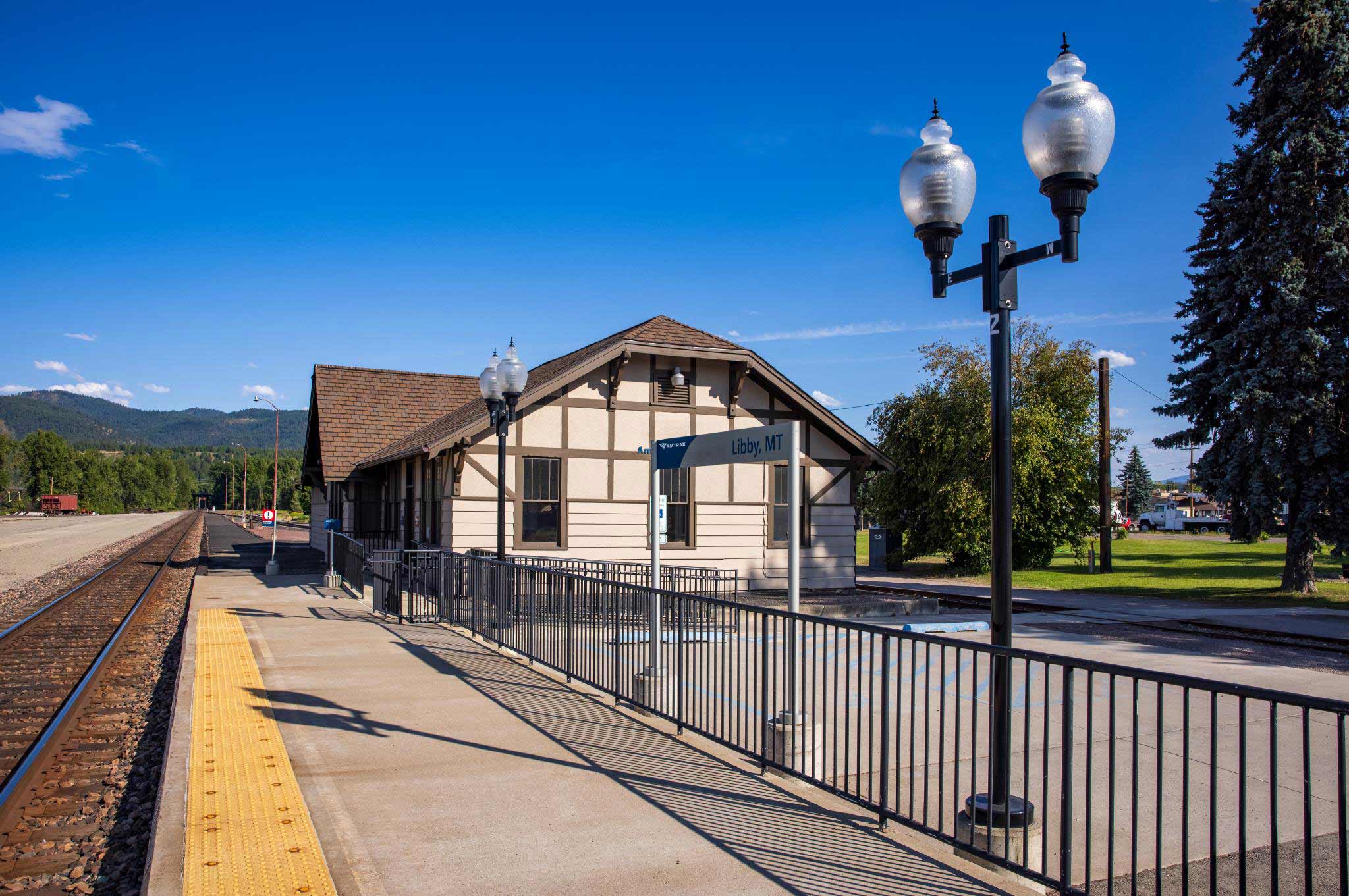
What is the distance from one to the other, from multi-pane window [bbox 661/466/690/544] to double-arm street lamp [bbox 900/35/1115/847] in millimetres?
14908

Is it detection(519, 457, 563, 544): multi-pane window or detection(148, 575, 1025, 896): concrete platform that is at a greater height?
detection(519, 457, 563, 544): multi-pane window

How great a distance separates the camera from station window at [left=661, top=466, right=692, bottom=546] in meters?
20.3

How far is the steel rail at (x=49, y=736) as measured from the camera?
6461 mm

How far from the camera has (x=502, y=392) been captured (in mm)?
13125

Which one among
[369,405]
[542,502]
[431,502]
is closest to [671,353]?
[542,502]

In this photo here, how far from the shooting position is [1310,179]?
22.4m

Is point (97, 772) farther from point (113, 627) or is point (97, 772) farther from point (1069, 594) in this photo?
point (1069, 594)

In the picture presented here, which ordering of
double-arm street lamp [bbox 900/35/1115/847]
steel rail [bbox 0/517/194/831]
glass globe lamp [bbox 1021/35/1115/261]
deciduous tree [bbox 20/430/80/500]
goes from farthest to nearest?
deciduous tree [bbox 20/430/80/500]
steel rail [bbox 0/517/194/831]
glass globe lamp [bbox 1021/35/1115/261]
double-arm street lamp [bbox 900/35/1115/847]

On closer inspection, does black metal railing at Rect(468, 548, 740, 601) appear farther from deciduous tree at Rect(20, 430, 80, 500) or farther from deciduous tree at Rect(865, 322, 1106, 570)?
deciduous tree at Rect(20, 430, 80, 500)

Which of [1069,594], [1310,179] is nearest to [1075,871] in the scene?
[1069,594]

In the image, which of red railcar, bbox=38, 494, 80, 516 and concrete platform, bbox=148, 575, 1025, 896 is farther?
red railcar, bbox=38, 494, 80, 516

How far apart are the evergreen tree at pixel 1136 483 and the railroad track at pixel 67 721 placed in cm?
9670

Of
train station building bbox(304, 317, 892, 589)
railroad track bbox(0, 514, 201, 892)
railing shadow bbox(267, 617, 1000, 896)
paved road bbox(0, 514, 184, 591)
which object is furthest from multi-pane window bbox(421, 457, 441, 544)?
paved road bbox(0, 514, 184, 591)

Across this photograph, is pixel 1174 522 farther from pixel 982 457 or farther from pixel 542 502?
pixel 542 502
